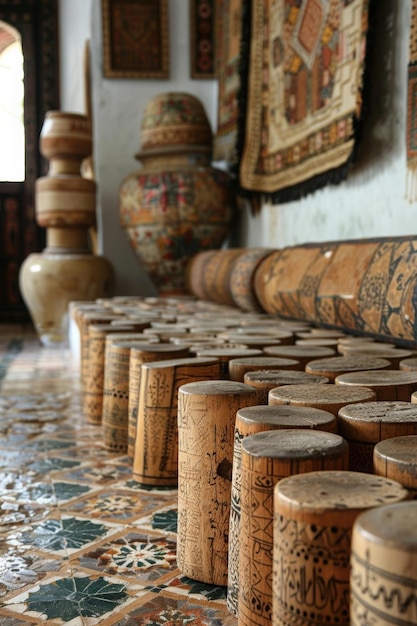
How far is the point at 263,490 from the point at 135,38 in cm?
546

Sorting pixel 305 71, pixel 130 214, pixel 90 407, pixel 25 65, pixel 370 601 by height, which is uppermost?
pixel 25 65

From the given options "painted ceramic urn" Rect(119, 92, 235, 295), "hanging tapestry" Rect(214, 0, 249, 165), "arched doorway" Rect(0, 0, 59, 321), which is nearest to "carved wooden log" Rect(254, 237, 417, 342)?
"hanging tapestry" Rect(214, 0, 249, 165)

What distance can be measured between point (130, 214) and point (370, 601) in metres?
4.82

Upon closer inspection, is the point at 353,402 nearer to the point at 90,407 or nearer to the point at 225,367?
the point at 225,367

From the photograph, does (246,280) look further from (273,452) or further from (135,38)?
(135,38)

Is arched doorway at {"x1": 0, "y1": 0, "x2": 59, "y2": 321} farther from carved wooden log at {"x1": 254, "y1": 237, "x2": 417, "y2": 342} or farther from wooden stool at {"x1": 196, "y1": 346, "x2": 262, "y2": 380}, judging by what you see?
wooden stool at {"x1": 196, "y1": 346, "x2": 262, "y2": 380}

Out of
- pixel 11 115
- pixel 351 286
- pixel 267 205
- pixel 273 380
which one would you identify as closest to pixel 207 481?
pixel 273 380

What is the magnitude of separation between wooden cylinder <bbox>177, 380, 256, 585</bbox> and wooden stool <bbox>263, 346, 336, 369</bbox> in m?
0.51

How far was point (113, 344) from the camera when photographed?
2.37m

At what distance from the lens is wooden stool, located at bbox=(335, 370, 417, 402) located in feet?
4.81

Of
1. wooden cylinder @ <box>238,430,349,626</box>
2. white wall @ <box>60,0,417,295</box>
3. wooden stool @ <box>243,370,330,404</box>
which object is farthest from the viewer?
white wall @ <box>60,0,417,295</box>

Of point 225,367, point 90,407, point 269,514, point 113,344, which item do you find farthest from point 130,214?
point 269,514

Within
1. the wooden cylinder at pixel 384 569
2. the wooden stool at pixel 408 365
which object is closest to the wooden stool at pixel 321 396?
the wooden stool at pixel 408 365

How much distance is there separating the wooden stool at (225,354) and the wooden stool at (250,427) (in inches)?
25.4
